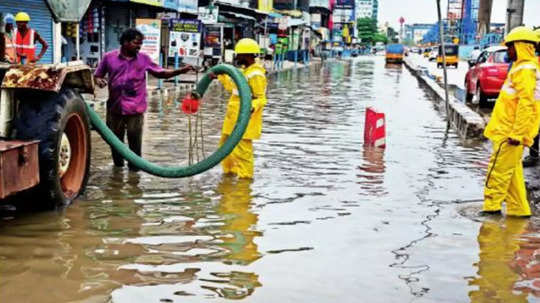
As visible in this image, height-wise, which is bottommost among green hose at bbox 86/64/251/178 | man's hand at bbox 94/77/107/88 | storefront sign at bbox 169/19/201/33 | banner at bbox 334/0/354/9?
green hose at bbox 86/64/251/178

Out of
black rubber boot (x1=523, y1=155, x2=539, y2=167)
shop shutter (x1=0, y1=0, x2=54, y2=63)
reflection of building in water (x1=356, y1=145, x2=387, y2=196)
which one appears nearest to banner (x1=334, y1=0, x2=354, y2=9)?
shop shutter (x1=0, y1=0, x2=54, y2=63)

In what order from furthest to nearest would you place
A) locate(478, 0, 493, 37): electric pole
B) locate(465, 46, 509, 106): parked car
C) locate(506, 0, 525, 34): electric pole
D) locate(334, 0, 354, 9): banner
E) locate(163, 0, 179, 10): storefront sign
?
locate(334, 0, 354, 9): banner < locate(478, 0, 493, 37): electric pole < locate(506, 0, 525, 34): electric pole < locate(163, 0, 179, 10): storefront sign < locate(465, 46, 509, 106): parked car

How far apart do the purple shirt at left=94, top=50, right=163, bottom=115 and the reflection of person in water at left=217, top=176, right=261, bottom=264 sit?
1.32 m

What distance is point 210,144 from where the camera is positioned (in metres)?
11.4

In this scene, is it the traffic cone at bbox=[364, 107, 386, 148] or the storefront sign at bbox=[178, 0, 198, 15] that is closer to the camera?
the traffic cone at bbox=[364, 107, 386, 148]

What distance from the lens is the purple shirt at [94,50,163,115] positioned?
841cm

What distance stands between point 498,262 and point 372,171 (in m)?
3.93

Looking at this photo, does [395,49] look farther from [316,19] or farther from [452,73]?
[316,19]

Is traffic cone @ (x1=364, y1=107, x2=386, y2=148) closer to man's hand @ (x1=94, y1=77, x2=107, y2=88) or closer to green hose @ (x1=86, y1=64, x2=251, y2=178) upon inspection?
green hose @ (x1=86, y1=64, x2=251, y2=178)

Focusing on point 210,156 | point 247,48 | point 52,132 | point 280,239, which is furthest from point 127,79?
point 280,239

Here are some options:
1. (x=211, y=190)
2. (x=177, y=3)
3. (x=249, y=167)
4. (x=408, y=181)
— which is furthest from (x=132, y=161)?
(x=177, y=3)

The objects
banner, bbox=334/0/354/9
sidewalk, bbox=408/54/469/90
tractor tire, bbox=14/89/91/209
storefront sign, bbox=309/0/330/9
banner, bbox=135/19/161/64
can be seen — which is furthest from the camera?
banner, bbox=334/0/354/9

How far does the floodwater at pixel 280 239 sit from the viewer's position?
4766 millimetres

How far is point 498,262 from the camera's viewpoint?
18.1 ft
